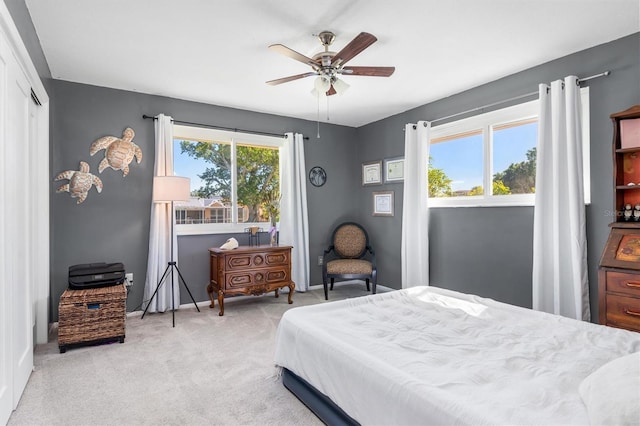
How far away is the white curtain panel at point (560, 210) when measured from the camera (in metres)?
2.93

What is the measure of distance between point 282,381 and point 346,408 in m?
0.87

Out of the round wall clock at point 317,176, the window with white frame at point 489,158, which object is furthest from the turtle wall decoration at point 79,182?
the window with white frame at point 489,158

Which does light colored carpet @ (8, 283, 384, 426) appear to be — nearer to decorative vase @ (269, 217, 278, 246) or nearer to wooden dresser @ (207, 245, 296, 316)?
wooden dresser @ (207, 245, 296, 316)

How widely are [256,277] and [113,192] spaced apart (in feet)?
6.06

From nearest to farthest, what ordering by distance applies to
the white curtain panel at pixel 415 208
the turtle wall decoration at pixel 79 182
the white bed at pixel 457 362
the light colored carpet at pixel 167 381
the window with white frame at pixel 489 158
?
the white bed at pixel 457 362 → the light colored carpet at pixel 167 381 → the window with white frame at pixel 489 158 → the turtle wall decoration at pixel 79 182 → the white curtain panel at pixel 415 208

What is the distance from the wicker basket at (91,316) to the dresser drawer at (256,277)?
1160 millimetres

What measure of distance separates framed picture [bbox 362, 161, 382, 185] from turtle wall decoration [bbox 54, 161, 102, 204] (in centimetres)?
356

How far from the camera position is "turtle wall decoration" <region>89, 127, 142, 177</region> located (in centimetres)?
384

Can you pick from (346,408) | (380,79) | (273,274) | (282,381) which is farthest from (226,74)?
(346,408)

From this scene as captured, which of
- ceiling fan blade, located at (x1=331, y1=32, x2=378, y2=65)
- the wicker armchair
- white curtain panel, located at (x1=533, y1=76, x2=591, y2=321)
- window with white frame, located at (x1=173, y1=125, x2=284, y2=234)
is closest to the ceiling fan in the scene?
ceiling fan blade, located at (x1=331, y1=32, x2=378, y2=65)

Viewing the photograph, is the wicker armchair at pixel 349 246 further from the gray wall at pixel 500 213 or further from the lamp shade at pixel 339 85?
the lamp shade at pixel 339 85

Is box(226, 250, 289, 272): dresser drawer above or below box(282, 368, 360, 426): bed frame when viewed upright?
above

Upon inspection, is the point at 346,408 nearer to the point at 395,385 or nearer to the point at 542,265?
the point at 395,385

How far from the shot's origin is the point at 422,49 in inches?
118
